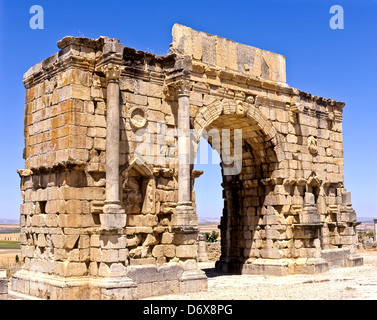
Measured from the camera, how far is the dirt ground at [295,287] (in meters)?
10.6

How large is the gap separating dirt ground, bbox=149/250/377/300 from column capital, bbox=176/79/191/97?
4431mm

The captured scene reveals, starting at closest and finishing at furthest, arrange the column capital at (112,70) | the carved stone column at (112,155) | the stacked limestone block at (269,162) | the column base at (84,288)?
the column base at (84,288) → the carved stone column at (112,155) → the column capital at (112,70) → the stacked limestone block at (269,162)

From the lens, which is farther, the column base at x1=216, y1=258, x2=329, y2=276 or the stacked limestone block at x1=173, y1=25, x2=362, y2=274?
the column base at x1=216, y1=258, x2=329, y2=276

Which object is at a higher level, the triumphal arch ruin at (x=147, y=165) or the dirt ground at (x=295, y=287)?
the triumphal arch ruin at (x=147, y=165)

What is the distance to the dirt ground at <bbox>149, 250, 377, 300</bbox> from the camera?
10.6m

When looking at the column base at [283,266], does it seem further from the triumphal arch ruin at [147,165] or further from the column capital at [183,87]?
the column capital at [183,87]

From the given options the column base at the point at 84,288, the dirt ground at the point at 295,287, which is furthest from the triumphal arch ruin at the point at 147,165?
the dirt ground at the point at 295,287

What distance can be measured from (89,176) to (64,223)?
3.49 ft

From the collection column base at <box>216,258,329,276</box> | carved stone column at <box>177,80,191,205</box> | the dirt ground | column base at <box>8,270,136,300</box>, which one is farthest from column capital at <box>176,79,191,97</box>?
column base at <box>216,258,329,276</box>

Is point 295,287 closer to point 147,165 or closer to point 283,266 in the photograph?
point 283,266

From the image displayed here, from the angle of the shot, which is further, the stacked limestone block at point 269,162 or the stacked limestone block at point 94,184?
the stacked limestone block at point 269,162

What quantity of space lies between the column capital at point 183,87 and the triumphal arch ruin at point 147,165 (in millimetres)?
23

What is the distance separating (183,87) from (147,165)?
6.44 ft

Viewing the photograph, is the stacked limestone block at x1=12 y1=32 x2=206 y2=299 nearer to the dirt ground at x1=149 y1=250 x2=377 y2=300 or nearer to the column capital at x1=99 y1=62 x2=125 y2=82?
the column capital at x1=99 y1=62 x2=125 y2=82
